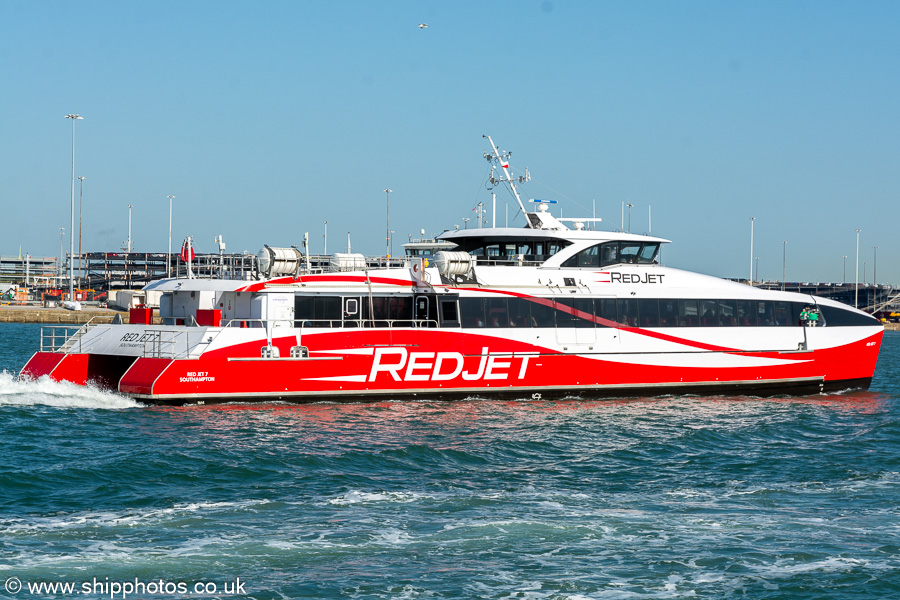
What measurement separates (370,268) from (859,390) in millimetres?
14701

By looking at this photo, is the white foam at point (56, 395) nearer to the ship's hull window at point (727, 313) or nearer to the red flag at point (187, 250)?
the red flag at point (187, 250)

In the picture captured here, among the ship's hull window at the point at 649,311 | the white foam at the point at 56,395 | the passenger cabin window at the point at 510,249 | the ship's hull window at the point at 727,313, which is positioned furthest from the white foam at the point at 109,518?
the ship's hull window at the point at 727,313

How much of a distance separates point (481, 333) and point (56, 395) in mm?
9568

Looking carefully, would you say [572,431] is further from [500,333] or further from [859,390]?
[859,390]

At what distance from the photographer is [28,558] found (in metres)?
9.04

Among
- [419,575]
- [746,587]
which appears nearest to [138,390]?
[419,575]

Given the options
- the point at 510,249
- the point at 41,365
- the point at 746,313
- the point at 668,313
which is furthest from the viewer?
the point at 510,249

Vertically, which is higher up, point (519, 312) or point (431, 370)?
point (519, 312)

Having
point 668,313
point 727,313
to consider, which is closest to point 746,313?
point 727,313

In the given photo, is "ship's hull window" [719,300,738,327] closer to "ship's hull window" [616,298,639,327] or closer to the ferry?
the ferry

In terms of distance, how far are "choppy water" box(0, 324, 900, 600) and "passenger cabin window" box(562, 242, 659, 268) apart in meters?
5.44

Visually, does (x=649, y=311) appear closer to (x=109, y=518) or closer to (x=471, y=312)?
(x=471, y=312)

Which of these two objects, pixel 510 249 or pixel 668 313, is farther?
pixel 510 249

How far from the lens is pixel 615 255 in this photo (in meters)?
24.3
